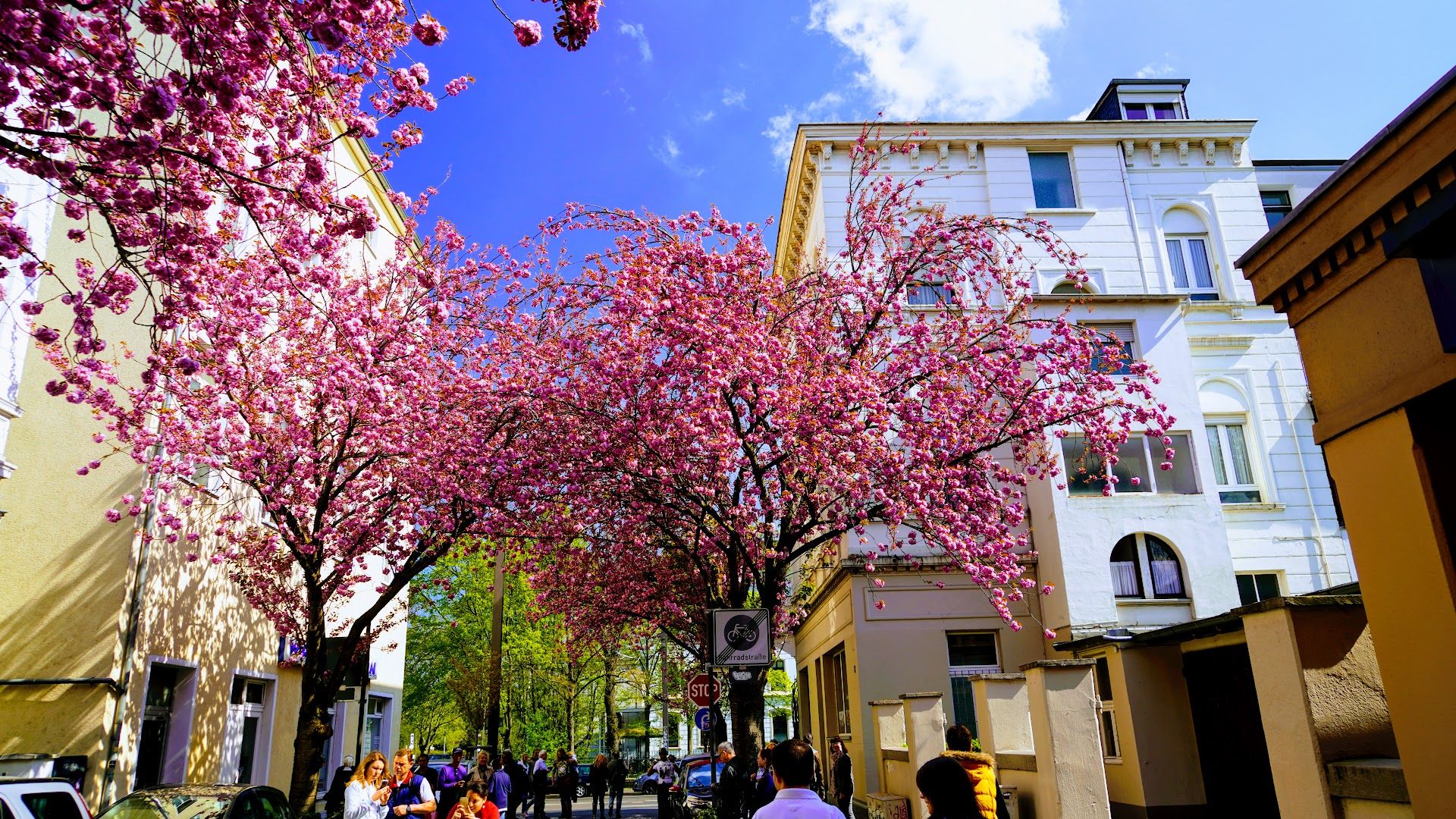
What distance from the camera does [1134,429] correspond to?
2172cm

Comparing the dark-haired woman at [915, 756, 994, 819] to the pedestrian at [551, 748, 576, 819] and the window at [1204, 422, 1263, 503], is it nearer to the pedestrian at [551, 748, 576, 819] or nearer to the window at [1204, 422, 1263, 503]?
the pedestrian at [551, 748, 576, 819]

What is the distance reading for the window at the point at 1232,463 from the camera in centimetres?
2341

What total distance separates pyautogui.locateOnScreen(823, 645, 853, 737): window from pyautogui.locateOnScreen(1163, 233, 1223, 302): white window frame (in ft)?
44.5

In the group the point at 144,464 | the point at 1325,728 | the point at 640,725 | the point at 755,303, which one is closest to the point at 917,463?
the point at 755,303

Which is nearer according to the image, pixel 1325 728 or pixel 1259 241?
pixel 1325 728

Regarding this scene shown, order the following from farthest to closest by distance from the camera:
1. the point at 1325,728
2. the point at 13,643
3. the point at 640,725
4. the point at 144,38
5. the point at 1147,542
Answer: the point at 640,725 < the point at 1147,542 < the point at 144,38 < the point at 13,643 < the point at 1325,728

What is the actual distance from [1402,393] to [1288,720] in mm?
2160

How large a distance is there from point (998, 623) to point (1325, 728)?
53.8 feet

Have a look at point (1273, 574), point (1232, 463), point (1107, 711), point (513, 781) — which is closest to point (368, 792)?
point (513, 781)

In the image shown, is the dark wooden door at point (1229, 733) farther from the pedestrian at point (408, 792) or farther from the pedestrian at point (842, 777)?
the pedestrian at point (408, 792)

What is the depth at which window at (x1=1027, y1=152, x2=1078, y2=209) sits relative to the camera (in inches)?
1043

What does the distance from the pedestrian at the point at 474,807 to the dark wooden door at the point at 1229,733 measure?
37.3 ft

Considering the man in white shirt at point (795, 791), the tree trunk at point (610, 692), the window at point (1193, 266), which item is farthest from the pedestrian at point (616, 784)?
the man in white shirt at point (795, 791)

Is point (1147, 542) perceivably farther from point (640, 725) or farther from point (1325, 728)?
point (640, 725)
